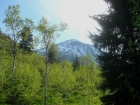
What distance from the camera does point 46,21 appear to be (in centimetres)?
2725

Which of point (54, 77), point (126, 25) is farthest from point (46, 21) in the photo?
point (126, 25)

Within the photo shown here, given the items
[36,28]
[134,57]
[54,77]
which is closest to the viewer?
[134,57]

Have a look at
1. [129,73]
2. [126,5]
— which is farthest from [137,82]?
[126,5]

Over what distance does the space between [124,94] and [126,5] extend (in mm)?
5494

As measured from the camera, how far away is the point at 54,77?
38.5m

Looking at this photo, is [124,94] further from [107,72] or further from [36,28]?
[36,28]

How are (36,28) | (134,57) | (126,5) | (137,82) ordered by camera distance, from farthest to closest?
(36,28)
(126,5)
(134,57)
(137,82)

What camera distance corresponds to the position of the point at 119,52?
12195mm

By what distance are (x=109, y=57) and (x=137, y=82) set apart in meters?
2.57

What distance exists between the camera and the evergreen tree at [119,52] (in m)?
11.0

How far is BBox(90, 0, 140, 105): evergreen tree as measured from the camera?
11031 millimetres

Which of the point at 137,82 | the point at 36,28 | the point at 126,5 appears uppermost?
the point at 36,28

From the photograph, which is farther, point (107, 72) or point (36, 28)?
point (36, 28)

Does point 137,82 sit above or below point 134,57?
below
